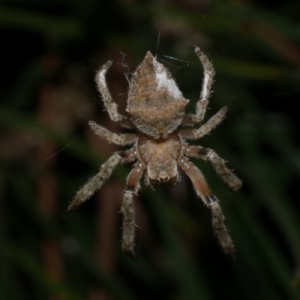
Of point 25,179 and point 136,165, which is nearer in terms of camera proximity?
point 136,165

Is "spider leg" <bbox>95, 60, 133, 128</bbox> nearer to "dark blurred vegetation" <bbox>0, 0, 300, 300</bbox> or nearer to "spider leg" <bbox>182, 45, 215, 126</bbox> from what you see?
"dark blurred vegetation" <bbox>0, 0, 300, 300</bbox>

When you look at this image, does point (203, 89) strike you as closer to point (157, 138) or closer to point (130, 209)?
point (157, 138)

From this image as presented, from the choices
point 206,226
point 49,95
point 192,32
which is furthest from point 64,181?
point 192,32

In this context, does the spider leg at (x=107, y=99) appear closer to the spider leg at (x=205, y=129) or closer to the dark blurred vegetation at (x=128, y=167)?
the dark blurred vegetation at (x=128, y=167)

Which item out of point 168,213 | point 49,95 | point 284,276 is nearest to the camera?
point 284,276

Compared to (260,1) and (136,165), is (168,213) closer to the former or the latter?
(136,165)

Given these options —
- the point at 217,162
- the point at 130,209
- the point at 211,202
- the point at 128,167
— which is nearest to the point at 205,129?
the point at 217,162
